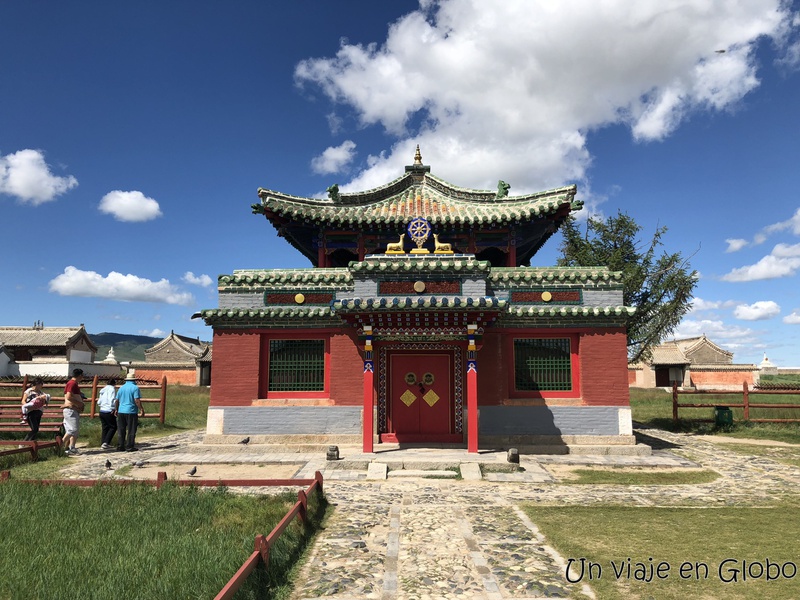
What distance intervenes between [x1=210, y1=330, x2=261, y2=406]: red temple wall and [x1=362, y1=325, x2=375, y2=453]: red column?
3.47 meters

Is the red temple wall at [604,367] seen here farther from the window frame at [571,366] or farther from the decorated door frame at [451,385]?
the decorated door frame at [451,385]

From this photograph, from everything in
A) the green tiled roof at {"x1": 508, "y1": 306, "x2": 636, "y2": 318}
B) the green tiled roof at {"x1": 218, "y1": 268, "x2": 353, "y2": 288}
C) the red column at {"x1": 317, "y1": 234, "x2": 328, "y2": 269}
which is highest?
the red column at {"x1": 317, "y1": 234, "x2": 328, "y2": 269}

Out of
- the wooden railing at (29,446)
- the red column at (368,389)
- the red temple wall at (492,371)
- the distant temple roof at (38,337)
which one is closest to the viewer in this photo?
the wooden railing at (29,446)

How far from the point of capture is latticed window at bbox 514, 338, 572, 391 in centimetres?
1398

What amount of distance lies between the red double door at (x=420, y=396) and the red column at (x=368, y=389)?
1417 mm

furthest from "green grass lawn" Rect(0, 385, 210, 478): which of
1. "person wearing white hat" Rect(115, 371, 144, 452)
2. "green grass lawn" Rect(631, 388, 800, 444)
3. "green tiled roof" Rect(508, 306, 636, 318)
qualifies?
"green grass lawn" Rect(631, 388, 800, 444)

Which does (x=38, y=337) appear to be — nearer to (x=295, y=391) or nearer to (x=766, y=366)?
(x=295, y=391)

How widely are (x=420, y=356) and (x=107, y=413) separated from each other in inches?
349

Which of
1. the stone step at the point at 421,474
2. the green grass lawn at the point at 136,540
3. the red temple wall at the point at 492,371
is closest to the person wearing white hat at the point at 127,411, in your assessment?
the green grass lawn at the point at 136,540

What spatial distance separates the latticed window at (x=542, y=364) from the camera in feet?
45.9

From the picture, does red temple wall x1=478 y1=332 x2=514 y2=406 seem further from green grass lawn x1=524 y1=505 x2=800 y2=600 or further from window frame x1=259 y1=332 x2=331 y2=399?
green grass lawn x1=524 y1=505 x2=800 y2=600

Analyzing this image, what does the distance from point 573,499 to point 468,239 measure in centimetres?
904

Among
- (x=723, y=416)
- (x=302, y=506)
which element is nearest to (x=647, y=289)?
(x=723, y=416)

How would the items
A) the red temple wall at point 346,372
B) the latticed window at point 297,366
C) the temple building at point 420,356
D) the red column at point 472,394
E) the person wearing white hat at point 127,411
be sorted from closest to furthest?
the red column at point 472,394 → the temple building at point 420,356 → the person wearing white hat at point 127,411 → the red temple wall at point 346,372 → the latticed window at point 297,366
